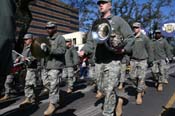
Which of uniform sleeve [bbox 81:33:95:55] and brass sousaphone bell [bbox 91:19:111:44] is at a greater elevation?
brass sousaphone bell [bbox 91:19:111:44]

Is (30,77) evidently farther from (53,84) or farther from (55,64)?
(53,84)

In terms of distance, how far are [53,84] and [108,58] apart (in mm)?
2082

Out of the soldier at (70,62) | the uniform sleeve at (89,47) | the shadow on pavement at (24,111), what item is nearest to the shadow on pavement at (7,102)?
the shadow on pavement at (24,111)

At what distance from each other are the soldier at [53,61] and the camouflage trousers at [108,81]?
1882mm

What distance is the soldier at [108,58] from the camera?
611 cm

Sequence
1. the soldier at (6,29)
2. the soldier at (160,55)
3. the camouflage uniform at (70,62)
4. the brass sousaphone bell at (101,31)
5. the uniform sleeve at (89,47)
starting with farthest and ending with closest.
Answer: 1. the camouflage uniform at (70,62)
2. the soldier at (160,55)
3. the uniform sleeve at (89,47)
4. the brass sousaphone bell at (101,31)
5. the soldier at (6,29)

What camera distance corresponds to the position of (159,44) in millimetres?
12750

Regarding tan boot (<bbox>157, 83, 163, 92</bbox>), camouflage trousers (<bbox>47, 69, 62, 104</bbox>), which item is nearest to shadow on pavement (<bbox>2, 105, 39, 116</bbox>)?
camouflage trousers (<bbox>47, 69, 62, 104</bbox>)

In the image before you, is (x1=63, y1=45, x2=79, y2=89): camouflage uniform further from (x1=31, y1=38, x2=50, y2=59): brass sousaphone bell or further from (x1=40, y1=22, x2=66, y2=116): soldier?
(x1=31, y1=38, x2=50, y2=59): brass sousaphone bell

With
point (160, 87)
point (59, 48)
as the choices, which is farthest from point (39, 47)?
point (160, 87)

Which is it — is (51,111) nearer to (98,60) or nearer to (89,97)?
(98,60)

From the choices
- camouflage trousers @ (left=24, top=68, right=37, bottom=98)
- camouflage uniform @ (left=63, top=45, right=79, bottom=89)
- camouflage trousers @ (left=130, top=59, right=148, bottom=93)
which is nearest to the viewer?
camouflage trousers @ (left=24, top=68, right=37, bottom=98)

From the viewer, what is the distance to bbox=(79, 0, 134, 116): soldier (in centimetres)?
611

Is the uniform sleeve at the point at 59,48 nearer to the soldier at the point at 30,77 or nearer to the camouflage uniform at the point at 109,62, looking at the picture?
the soldier at the point at 30,77
